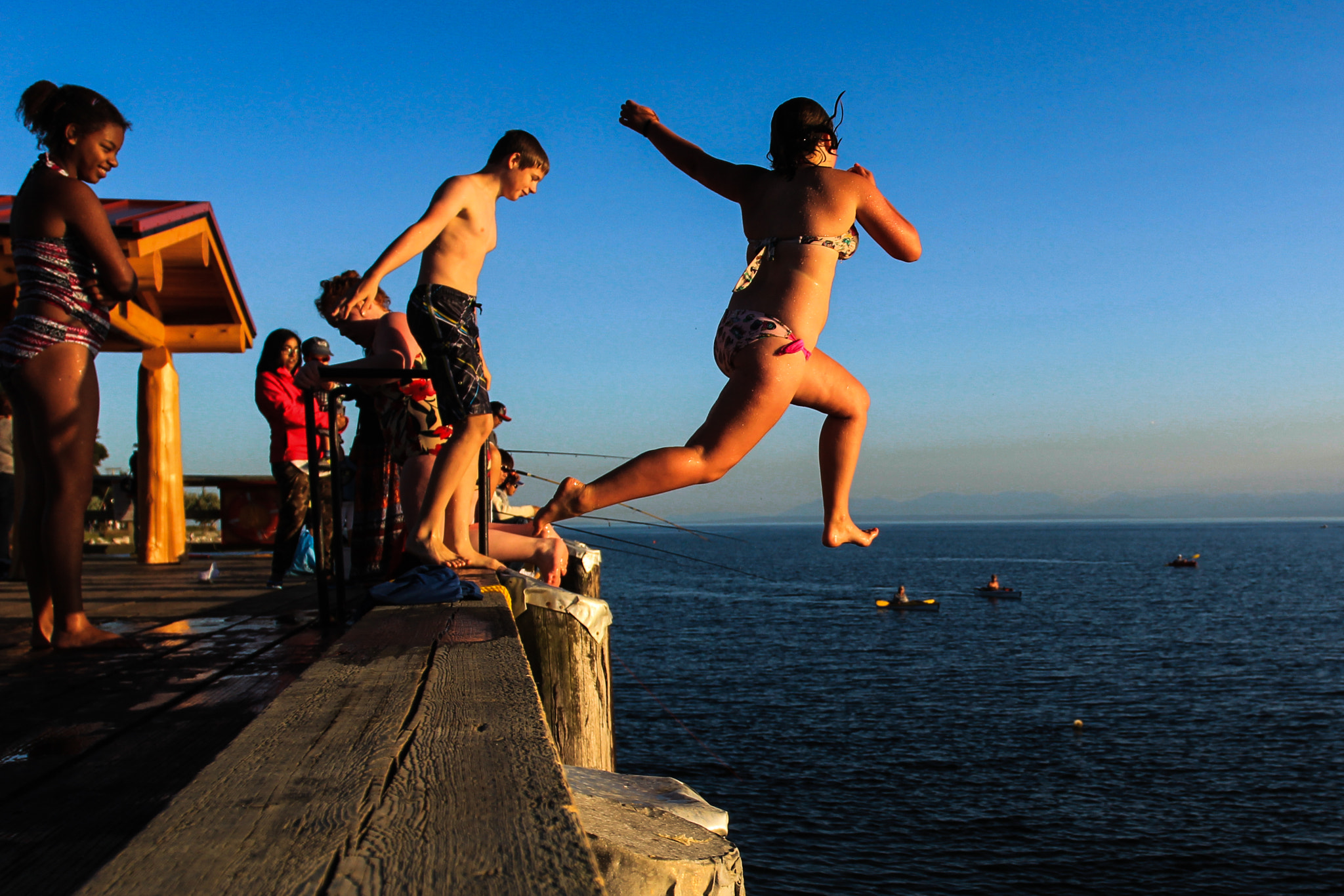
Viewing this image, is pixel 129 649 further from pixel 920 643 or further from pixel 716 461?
pixel 920 643

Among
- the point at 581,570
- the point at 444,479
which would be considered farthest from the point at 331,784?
the point at 581,570

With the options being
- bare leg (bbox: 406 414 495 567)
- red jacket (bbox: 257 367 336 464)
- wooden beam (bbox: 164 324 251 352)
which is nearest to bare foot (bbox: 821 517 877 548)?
bare leg (bbox: 406 414 495 567)

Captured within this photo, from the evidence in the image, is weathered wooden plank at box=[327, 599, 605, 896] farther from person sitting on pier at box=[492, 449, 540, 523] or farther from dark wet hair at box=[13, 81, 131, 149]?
person sitting on pier at box=[492, 449, 540, 523]

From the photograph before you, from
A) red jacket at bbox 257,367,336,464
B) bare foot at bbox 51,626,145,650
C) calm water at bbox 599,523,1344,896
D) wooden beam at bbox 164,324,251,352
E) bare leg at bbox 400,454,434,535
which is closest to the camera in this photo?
bare foot at bbox 51,626,145,650

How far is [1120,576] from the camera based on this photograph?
98.6m

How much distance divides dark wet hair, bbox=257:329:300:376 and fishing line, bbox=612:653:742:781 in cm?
2269

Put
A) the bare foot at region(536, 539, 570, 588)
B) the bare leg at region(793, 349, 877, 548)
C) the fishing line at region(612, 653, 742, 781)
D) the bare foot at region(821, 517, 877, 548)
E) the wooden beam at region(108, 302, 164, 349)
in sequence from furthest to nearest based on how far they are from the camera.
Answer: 1. the fishing line at region(612, 653, 742, 781)
2. the wooden beam at region(108, 302, 164, 349)
3. the bare foot at region(536, 539, 570, 588)
4. the bare foot at region(821, 517, 877, 548)
5. the bare leg at region(793, 349, 877, 548)

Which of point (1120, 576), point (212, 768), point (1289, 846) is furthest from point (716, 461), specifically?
point (1120, 576)

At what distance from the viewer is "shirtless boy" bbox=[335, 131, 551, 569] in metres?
4.14

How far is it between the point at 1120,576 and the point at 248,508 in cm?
10209

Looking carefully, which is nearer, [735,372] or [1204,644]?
[735,372]

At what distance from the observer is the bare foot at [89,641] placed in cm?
364

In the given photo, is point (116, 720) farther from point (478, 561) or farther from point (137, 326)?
point (137, 326)

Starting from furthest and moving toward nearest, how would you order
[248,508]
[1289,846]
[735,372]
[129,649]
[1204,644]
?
1. [1204,644]
2. [1289,846]
3. [248,508]
4. [129,649]
5. [735,372]
